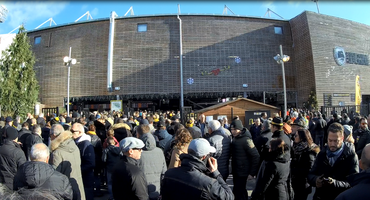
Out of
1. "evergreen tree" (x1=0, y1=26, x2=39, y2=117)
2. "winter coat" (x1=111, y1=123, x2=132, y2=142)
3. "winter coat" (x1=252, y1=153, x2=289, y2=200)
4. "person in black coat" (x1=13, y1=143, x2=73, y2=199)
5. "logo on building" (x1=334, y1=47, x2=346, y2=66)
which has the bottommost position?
"winter coat" (x1=252, y1=153, x2=289, y2=200)

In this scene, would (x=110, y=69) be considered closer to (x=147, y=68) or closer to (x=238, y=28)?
(x=147, y=68)

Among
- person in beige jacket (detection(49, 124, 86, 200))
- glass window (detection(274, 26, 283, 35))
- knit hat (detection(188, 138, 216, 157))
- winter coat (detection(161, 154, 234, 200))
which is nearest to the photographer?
winter coat (detection(161, 154, 234, 200))

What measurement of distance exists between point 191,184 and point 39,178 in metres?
1.55

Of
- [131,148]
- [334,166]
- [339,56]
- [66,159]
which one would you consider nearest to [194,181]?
[131,148]

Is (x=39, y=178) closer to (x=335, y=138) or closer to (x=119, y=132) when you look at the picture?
(x=119, y=132)

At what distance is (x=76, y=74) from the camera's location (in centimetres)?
3033

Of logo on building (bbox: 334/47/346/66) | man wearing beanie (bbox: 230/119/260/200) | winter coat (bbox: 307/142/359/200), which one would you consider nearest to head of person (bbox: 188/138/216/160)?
winter coat (bbox: 307/142/359/200)

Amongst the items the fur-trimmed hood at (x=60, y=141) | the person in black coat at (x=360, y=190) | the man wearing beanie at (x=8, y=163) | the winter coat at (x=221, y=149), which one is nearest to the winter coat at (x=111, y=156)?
the fur-trimmed hood at (x=60, y=141)

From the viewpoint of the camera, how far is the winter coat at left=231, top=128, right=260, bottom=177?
4.22m

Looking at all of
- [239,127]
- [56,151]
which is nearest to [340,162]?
[239,127]

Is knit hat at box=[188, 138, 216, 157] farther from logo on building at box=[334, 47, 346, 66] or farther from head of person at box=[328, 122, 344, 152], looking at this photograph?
logo on building at box=[334, 47, 346, 66]

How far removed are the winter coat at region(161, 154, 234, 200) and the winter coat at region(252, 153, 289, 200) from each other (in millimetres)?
1234

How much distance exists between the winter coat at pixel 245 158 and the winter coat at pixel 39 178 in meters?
2.84

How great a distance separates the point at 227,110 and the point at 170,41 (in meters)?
18.7
